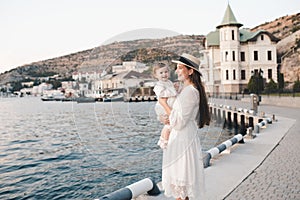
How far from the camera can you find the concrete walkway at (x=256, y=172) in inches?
208

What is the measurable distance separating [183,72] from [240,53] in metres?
50.2

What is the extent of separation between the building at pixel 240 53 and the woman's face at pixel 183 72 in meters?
46.8

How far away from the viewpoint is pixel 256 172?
659 centimetres

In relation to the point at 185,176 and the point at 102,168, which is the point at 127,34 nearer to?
the point at 185,176

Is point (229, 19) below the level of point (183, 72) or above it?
above

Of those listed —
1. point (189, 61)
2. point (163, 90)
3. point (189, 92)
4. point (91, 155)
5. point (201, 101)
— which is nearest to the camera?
point (163, 90)

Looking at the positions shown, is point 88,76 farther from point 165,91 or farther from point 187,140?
point 187,140

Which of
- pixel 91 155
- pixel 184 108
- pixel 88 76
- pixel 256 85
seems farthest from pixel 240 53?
pixel 184 108

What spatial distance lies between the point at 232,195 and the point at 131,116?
92.6 inches

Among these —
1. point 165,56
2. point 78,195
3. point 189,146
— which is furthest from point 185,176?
point 78,195

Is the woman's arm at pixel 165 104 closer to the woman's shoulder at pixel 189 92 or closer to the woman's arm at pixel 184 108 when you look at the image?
the woman's arm at pixel 184 108

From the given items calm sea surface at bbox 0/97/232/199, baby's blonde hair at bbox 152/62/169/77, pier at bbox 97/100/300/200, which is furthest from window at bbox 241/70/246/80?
baby's blonde hair at bbox 152/62/169/77

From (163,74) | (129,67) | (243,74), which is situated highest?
(243,74)

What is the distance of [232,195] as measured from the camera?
5.18 meters
